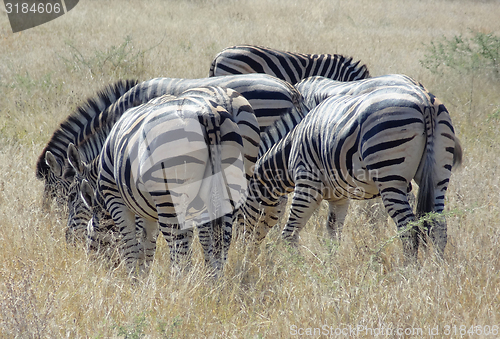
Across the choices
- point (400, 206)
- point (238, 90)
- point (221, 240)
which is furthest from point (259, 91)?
point (400, 206)

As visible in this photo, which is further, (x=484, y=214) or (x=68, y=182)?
(x=68, y=182)

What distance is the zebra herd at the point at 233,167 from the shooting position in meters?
3.52

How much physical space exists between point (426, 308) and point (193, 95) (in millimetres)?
2409

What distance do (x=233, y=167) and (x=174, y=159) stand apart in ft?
1.70

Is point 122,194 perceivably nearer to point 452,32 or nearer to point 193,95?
point 193,95

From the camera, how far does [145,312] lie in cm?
295

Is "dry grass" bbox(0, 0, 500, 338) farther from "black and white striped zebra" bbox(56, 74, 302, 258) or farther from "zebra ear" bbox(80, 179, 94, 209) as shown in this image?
"black and white striped zebra" bbox(56, 74, 302, 258)

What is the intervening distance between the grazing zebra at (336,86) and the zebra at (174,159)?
71.1 inches

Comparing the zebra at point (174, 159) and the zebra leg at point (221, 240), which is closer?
the zebra at point (174, 159)

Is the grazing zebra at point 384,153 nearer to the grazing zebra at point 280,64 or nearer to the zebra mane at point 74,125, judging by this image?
the zebra mane at point 74,125

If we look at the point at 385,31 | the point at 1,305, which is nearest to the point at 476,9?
the point at 385,31

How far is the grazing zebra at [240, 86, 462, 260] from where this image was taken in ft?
12.1

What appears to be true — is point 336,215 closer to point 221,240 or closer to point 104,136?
point 221,240

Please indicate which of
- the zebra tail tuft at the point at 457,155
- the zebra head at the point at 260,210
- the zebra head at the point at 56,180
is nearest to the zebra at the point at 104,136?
the zebra head at the point at 56,180
